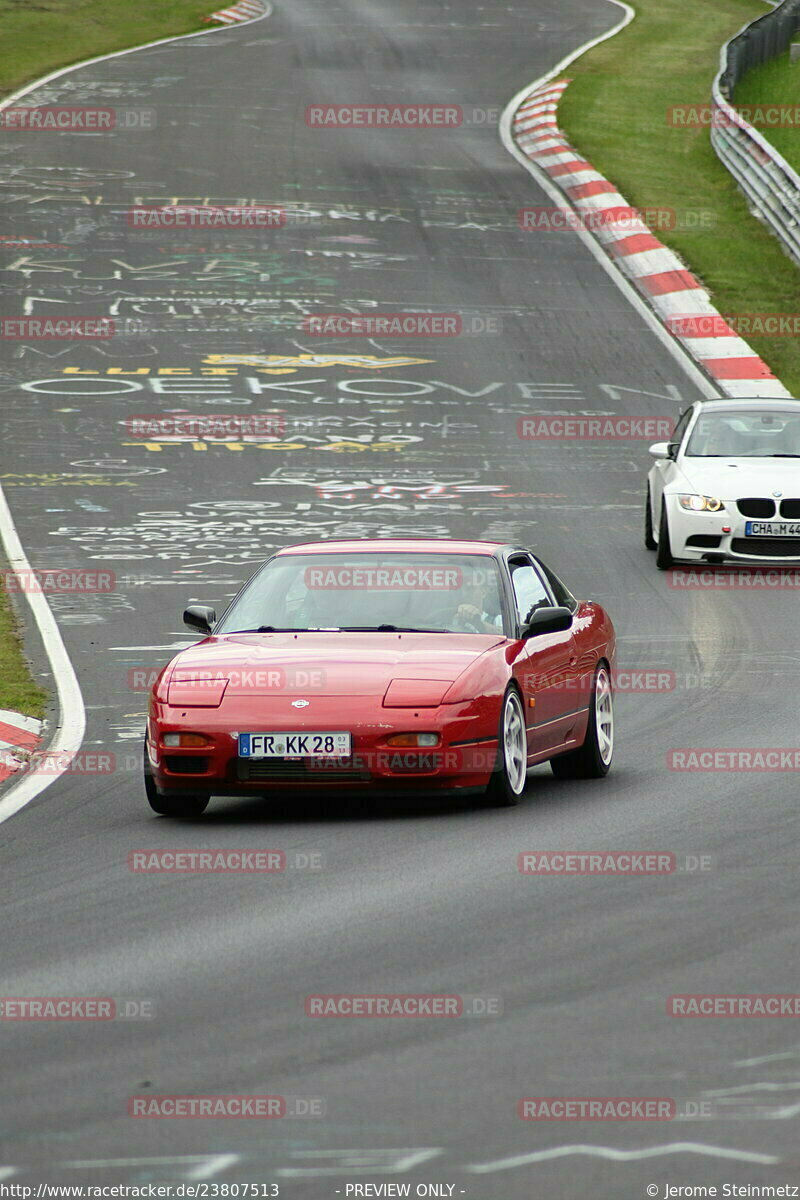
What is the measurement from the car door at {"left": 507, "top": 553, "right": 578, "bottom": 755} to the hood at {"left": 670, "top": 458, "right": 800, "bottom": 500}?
8.09 meters

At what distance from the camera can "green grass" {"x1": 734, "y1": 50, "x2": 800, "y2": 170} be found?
3916cm

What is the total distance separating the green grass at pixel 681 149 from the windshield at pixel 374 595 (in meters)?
16.8

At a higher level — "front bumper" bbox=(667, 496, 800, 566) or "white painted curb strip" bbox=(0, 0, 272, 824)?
"white painted curb strip" bbox=(0, 0, 272, 824)

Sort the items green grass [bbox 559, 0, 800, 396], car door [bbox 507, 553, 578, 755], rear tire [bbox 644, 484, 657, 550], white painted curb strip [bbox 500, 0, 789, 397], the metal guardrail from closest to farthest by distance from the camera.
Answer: car door [bbox 507, 553, 578, 755]
rear tire [bbox 644, 484, 657, 550]
white painted curb strip [bbox 500, 0, 789, 397]
green grass [bbox 559, 0, 800, 396]
the metal guardrail

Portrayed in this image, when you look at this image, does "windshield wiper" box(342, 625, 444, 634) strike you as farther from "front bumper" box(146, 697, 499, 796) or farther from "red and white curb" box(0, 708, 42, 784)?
"red and white curb" box(0, 708, 42, 784)

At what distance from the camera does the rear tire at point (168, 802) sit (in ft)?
30.6

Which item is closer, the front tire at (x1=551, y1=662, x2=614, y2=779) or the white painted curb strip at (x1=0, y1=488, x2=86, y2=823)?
the white painted curb strip at (x1=0, y1=488, x2=86, y2=823)

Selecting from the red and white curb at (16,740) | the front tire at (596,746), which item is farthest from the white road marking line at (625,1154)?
the red and white curb at (16,740)

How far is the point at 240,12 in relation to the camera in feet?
189

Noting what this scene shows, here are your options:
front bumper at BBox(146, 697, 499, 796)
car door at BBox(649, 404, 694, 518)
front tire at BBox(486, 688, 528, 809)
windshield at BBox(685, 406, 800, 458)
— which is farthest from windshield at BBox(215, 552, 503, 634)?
windshield at BBox(685, 406, 800, 458)

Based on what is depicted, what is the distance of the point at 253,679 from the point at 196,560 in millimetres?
9063

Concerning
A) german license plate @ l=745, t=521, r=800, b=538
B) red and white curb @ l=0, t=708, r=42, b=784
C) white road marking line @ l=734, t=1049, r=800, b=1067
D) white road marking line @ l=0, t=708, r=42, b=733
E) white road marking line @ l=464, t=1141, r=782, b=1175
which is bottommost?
german license plate @ l=745, t=521, r=800, b=538

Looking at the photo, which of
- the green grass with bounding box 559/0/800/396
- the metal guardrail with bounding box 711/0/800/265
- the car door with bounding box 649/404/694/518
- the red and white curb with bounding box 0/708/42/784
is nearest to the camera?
the red and white curb with bounding box 0/708/42/784

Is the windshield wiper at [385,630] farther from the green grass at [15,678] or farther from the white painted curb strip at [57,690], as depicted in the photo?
the green grass at [15,678]
